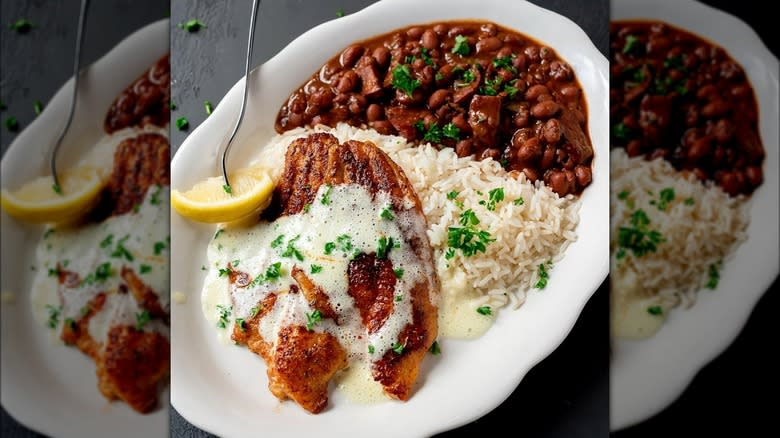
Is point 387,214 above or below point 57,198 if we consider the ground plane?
below

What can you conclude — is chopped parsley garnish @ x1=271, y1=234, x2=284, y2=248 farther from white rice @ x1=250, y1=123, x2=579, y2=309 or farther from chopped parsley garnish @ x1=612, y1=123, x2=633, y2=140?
chopped parsley garnish @ x1=612, y1=123, x2=633, y2=140

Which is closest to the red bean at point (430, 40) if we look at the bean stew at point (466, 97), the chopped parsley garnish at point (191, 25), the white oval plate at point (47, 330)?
the bean stew at point (466, 97)

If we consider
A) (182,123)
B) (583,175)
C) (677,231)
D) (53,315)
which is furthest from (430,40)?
(53,315)

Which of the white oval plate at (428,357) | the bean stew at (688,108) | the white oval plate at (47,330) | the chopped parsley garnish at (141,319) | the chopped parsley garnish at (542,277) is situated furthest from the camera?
the chopped parsley garnish at (542,277)

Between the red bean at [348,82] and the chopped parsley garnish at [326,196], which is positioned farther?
the red bean at [348,82]

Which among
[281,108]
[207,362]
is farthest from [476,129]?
[207,362]

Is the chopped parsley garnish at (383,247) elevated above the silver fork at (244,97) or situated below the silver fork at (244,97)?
below

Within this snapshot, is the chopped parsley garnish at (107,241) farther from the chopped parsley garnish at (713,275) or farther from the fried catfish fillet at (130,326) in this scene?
the chopped parsley garnish at (713,275)

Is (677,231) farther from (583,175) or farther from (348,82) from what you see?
(348,82)
